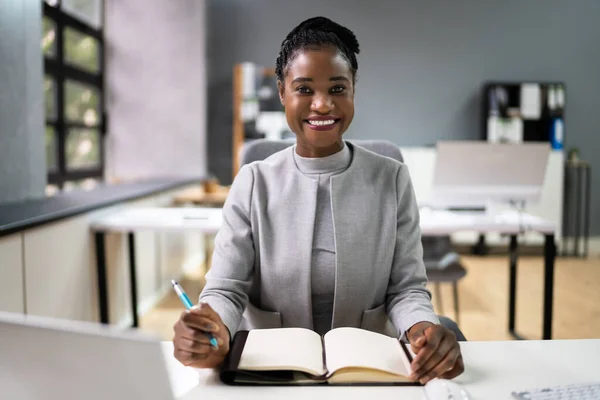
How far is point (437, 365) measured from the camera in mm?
748

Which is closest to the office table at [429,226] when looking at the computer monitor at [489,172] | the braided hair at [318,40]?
the computer monitor at [489,172]

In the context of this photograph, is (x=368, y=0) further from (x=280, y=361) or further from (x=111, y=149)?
(x=280, y=361)

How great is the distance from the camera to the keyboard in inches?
26.2

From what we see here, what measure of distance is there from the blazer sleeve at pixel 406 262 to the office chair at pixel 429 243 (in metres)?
0.12

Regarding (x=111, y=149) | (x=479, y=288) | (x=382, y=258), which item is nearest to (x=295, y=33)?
(x=382, y=258)

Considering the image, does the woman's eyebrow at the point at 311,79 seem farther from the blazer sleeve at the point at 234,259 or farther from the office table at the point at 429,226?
the office table at the point at 429,226

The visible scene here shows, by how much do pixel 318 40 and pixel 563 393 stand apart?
2.38 feet

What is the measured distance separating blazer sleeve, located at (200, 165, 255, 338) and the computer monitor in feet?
5.03

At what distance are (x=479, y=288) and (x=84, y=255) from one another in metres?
2.78

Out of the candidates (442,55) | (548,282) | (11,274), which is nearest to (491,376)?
(11,274)

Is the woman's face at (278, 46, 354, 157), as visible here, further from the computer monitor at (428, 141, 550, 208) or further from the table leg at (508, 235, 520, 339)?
the table leg at (508, 235, 520, 339)

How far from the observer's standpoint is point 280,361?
760mm

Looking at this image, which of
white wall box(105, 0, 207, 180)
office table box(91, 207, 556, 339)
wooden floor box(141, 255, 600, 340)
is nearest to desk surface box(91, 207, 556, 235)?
office table box(91, 207, 556, 339)

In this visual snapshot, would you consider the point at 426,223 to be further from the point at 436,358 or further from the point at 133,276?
the point at 436,358
